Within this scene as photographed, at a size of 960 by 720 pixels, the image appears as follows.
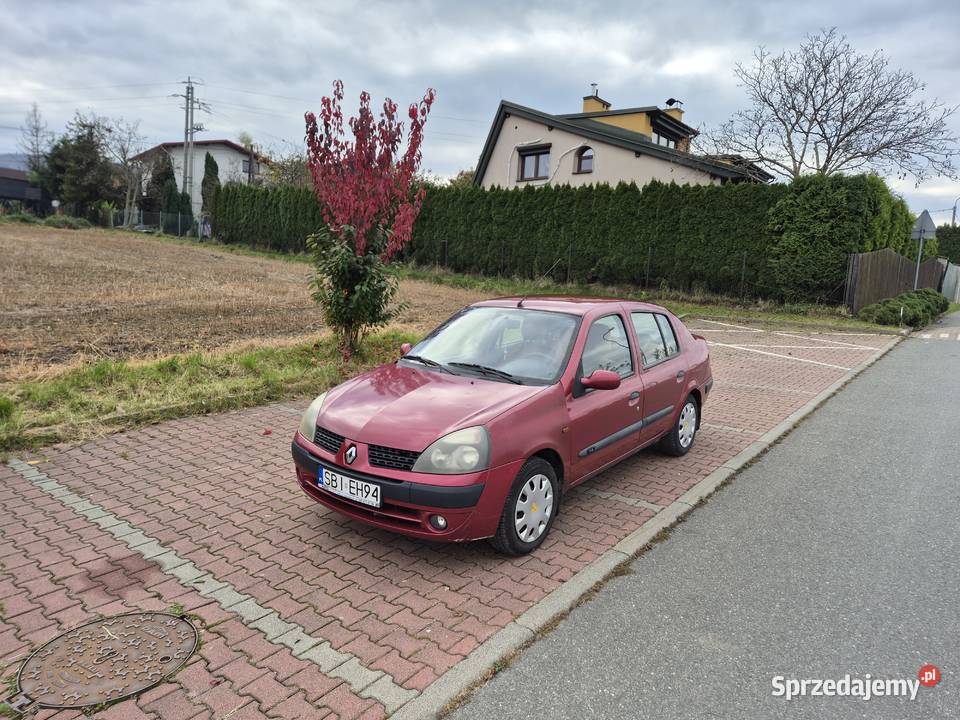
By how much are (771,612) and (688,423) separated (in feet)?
9.47

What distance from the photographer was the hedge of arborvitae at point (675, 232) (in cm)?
1839

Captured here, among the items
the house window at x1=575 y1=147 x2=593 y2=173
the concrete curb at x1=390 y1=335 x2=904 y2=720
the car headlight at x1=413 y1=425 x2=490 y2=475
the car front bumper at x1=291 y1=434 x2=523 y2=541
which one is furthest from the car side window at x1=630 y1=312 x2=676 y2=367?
the house window at x1=575 y1=147 x2=593 y2=173

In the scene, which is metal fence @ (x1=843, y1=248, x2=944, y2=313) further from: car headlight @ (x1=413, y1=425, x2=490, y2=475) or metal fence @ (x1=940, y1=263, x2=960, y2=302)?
car headlight @ (x1=413, y1=425, x2=490, y2=475)

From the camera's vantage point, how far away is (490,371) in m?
4.54

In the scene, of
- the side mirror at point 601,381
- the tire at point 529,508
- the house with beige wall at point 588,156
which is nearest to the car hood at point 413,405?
the side mirror at point 601,381

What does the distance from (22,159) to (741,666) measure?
8429 centimetres

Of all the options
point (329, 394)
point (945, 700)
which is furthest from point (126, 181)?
point (945, 700)

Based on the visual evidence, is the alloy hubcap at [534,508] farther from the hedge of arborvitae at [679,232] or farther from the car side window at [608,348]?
the hedge of arborvitae at [679,232]

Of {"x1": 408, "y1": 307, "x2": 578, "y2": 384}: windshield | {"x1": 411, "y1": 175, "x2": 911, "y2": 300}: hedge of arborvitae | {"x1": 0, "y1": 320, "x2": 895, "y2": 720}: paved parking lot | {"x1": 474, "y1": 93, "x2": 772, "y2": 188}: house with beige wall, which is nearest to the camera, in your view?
{"x1": 0, "y1": 320, "x2": 895, "y2": 720}: paved parking lot

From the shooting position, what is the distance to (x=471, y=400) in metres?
4.03

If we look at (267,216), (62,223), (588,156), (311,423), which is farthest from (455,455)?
(62,223)

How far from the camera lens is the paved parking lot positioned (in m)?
2.82

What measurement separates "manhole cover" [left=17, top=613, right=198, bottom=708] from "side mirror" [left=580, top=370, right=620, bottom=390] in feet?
9.02

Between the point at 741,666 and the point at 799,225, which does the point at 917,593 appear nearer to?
the point at 741,666
